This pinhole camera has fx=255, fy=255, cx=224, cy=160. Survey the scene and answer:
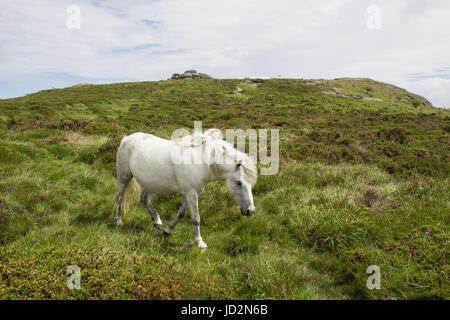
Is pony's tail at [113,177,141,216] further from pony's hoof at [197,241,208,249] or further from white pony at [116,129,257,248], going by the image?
pony's hoof at [197,241,208,249]

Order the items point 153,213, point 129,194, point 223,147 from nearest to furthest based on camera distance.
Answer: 1. point 223,147
2. point 153,213
3. point 129,194

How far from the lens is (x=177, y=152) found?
179 inches

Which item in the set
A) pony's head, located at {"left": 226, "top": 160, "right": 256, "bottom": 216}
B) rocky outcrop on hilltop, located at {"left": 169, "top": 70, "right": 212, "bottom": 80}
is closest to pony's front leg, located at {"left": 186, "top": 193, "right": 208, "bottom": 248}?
pony's head, located at {"left": 226, "top": 160, "right": 256, "bottom": 216}

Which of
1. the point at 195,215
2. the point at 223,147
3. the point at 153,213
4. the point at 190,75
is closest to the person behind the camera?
the point at 223,147

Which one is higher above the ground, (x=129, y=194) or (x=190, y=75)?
(x=190, y=75)

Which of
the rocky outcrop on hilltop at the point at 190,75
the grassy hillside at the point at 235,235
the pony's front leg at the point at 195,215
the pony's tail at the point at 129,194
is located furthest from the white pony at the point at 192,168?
the rocky outcrop on hilltop at the point at 190,75

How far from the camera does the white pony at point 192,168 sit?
4.17 m

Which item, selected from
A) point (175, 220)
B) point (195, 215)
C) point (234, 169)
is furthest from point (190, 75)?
point (234, 169)

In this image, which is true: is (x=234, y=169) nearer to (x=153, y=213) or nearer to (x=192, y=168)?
(x=192, y=168)

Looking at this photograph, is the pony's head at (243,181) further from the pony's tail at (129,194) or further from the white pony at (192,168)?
the pony's tail at (129,194)

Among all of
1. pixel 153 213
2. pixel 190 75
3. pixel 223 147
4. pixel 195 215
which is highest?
pixel 190 75

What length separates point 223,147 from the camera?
14.2 feet

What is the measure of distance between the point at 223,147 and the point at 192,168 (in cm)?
65
